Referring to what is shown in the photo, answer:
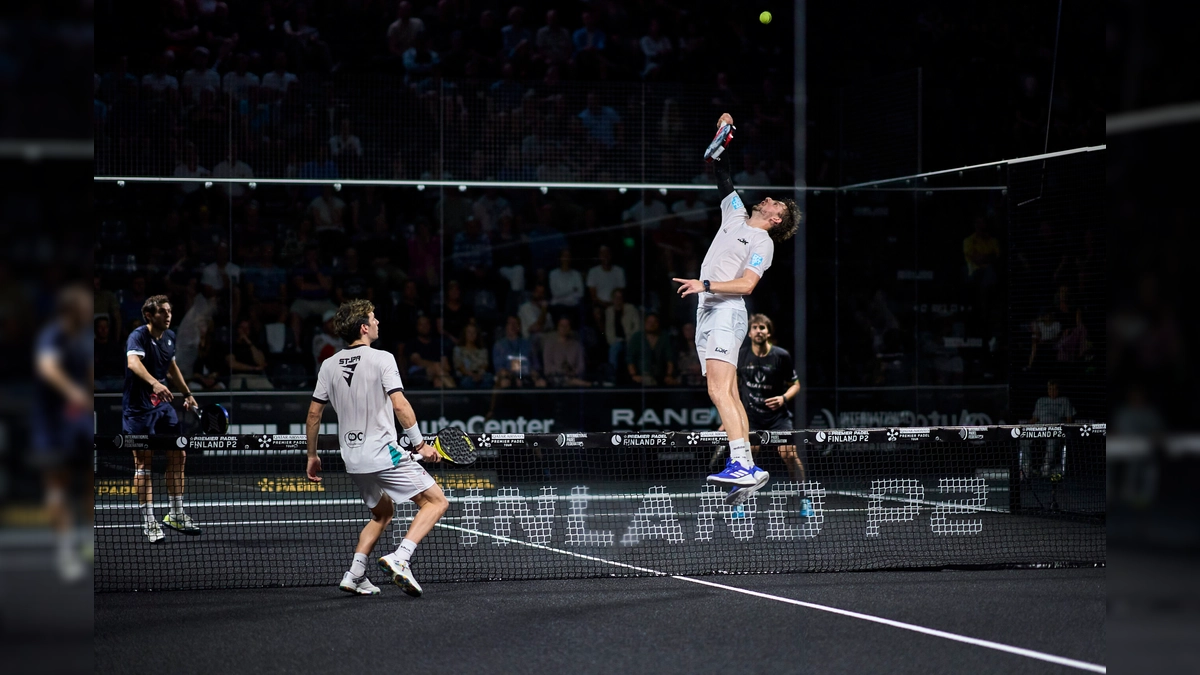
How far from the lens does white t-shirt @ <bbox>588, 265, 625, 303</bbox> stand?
17203 mm

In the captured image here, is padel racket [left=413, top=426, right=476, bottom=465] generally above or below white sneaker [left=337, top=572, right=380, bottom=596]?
above

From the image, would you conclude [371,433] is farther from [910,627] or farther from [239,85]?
[239,85]

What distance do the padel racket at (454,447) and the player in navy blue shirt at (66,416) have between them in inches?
287

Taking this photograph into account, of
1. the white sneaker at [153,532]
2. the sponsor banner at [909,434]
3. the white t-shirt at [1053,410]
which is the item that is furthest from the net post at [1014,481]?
the white sneaker at [153,532]

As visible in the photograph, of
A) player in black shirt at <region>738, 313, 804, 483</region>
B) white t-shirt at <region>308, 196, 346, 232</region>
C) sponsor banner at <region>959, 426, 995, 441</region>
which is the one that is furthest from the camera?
white t-shirt at <region>308, 196, 346, 232</region>

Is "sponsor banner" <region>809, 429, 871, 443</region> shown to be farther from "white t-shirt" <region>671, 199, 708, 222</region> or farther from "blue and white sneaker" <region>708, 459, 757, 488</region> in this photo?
"white t-shirt" <region>671, 199, 708, 222</region>

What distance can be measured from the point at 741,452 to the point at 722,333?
2.62 feet

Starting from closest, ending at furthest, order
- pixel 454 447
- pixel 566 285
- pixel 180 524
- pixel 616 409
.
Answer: pixel 454 447 < pixel 180 524 < pixel 616 409 < pixel 566 285

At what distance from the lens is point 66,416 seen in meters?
1.43

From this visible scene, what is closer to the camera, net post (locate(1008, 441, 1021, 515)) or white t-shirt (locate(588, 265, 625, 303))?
net post (locate(1008, 441, 1021, 515))

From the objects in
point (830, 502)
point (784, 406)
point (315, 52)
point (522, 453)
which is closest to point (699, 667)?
point (784, 406)

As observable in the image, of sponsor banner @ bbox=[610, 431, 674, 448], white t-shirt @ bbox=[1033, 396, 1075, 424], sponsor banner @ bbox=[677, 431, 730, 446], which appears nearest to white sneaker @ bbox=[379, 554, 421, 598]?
sponsor banner @ bbox=[610, 431, 674, 448]

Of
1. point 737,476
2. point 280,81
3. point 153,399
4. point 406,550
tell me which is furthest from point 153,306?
point 737,476

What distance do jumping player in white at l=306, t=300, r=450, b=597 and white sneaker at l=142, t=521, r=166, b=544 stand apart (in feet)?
10.0
